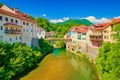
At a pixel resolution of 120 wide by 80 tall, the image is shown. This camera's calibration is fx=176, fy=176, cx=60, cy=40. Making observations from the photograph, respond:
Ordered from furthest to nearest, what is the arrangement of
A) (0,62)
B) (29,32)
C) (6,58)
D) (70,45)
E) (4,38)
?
(70,45) → (29,32) → (4,38) → (6,58) → (0,62)

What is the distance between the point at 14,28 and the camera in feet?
138

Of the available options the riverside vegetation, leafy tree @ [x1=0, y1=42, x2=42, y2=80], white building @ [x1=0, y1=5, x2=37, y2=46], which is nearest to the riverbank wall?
white building @ [x1=0, y1=5, x2=37, y2=46]

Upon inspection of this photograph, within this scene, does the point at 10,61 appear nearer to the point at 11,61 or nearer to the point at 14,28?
the point at 11,61

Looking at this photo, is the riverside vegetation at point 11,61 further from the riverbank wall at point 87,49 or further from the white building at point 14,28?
the riverbank wall at point 87,49

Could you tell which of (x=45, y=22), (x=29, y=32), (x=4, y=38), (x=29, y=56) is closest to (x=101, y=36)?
(x=29, y=32)

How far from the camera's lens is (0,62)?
2739 cm

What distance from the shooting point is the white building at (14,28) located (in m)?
Answer: 37.2

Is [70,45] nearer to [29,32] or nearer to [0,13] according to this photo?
[29,32]

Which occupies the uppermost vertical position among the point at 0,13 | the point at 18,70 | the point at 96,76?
the point at 0,13

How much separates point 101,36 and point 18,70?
3503cm

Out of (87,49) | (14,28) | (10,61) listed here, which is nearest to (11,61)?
(10,61)

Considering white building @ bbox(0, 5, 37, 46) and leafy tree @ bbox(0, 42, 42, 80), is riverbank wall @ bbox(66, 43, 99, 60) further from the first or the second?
leafy tree @ bbox(0, 42, 42, 80)

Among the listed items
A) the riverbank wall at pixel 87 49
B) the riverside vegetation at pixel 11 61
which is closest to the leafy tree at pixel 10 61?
the riverside vegetation at pixel 11 61

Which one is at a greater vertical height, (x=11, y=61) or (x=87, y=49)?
(x=11, y=61)
